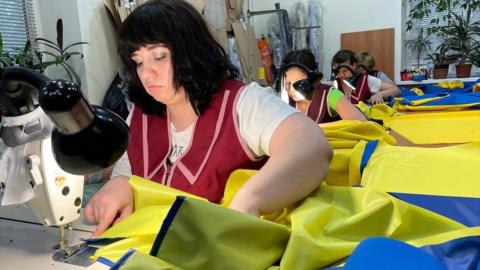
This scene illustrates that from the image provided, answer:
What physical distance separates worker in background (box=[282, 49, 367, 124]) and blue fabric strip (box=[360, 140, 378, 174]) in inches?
13.8

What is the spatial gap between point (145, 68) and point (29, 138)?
344 millimetres

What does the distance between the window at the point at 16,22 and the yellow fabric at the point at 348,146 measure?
6.34ft

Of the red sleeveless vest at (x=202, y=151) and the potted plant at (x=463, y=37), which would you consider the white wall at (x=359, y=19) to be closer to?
the potted plant at (x=463, y=37)

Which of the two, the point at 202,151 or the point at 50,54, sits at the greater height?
the point at 50,54

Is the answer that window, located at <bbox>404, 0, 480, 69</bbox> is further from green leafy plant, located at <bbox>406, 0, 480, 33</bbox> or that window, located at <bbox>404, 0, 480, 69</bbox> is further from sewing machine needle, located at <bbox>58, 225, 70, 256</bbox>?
sewing machine needle, located at <bbox>58, 225, 70, 256</bbox>

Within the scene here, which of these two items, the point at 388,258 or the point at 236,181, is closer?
the point at 388,258

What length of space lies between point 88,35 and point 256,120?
1.79 m

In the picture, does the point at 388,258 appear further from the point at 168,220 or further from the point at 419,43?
the point at 419,43

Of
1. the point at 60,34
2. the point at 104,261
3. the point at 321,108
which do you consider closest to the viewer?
the point at 104,261

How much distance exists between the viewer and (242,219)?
44cm

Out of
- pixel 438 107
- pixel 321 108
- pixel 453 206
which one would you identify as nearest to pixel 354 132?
pixel 453 206

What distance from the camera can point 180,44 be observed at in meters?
0.85

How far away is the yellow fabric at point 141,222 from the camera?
583 mm

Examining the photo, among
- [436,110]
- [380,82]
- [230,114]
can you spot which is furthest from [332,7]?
[230,114]
